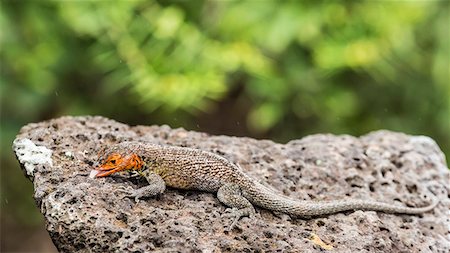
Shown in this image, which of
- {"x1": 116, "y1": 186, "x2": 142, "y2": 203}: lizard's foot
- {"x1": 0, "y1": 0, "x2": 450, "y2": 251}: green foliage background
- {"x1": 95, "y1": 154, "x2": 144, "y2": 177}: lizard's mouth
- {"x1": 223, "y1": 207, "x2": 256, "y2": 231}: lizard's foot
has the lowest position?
{"x1": 223, "y1": 207, "x2": 256, "y2": 231}: lizard's foot

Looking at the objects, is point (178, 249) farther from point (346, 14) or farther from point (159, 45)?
point (346, 14)

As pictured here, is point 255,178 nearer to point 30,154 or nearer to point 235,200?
point 235,200

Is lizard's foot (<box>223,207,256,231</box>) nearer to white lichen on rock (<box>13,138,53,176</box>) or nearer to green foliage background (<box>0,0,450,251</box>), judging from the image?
white lichen on rock (<box>13,138,53,176</box>)

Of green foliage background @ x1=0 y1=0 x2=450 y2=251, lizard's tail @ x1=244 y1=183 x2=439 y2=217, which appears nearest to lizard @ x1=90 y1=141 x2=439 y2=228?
lizard's tail @ x1=244 y1=183 x2=439 y2=217

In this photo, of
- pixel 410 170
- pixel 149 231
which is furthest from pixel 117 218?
pixel 410 170

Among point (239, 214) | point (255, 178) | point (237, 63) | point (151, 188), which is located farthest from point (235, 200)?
point (237, 63)
